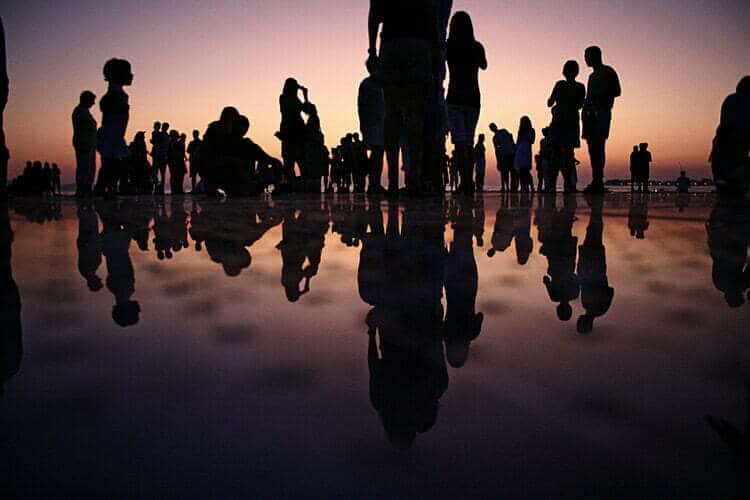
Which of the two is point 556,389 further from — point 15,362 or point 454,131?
point 454,131

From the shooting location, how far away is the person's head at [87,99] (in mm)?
9408

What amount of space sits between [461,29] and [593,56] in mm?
2072

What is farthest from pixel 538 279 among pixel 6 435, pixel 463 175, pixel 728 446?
pixel 463 175

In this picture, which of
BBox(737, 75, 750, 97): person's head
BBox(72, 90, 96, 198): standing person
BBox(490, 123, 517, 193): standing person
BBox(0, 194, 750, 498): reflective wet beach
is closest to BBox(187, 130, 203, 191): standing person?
BBox(72, 90, 96, 198): standing person

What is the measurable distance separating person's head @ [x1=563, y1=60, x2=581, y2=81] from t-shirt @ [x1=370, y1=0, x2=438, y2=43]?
3927 millimetres

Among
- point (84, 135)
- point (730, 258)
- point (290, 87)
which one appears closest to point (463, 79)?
point (290, 87)

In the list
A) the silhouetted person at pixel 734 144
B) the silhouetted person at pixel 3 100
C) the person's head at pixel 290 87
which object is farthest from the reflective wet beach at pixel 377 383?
the person's head at pixel 290 87

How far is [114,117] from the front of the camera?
813 centimetres

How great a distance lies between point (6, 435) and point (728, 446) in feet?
2.09

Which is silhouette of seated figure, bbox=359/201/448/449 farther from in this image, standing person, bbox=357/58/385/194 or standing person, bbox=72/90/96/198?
standing person, bbox=72/90/96/198

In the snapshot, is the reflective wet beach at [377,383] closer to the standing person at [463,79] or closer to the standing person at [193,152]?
the standing person at [463,79]

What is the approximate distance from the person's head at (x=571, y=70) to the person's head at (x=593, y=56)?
771 mm

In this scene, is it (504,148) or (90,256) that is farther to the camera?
(504,148)

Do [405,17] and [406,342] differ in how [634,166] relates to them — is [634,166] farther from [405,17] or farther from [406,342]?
[406,342]
